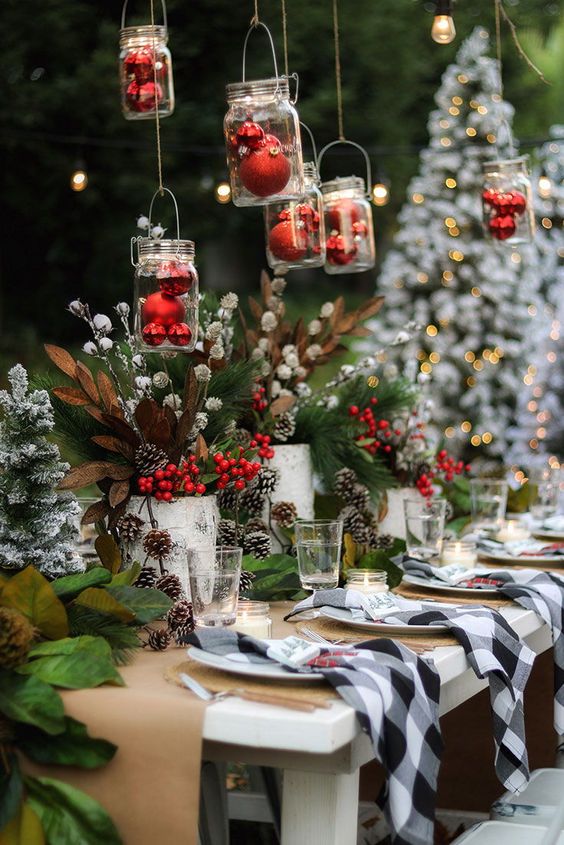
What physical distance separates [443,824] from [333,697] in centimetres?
159

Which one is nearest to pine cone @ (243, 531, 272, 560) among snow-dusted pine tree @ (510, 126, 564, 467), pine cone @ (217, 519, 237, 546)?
pine cone @ (217, 519, 237, 546)

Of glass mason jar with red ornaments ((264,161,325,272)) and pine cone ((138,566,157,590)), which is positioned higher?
glass mason jar with red ornaments ((264,161,325,272))

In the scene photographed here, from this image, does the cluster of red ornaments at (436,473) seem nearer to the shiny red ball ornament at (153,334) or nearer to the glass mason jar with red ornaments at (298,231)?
the glass mason jar with red ornaments at (298,231)

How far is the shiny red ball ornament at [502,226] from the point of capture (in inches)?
140

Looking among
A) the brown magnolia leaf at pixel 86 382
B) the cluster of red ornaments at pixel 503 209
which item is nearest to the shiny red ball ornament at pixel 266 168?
the brown magnolia leaf at pixel 86 382

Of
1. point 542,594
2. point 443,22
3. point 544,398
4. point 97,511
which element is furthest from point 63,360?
point 544,398

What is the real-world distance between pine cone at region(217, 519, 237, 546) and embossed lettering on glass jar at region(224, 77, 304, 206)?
68cm

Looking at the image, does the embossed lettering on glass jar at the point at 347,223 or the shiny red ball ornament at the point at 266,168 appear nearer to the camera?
the shiny red ball ornament at the point at 266,168

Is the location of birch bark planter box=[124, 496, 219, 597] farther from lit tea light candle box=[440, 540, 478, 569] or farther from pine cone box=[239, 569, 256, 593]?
lit tea light candle box=[440, 540, 478, 569]

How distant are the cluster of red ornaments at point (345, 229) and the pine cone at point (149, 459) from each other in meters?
1.06

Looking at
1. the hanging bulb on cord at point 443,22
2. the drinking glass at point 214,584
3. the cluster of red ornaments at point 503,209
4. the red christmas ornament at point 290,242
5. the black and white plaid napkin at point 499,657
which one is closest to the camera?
the drinking glass at point 214,584

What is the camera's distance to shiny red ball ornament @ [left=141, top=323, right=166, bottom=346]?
2.27 m

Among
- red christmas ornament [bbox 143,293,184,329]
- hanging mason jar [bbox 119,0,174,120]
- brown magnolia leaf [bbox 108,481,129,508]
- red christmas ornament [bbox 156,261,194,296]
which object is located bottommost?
brown magnolia leaf [bbox 108,481,129,508]

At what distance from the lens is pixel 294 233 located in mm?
2719
